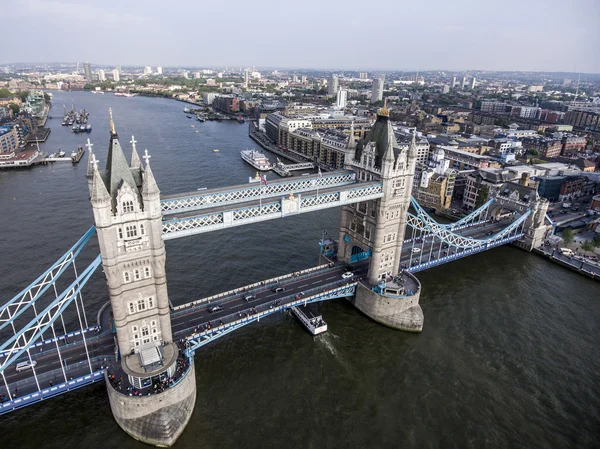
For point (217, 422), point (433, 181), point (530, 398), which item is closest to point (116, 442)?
point (217, 422)

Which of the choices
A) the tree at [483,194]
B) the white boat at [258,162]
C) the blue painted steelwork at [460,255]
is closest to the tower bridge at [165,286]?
the blue painted steelwork at [460,255]

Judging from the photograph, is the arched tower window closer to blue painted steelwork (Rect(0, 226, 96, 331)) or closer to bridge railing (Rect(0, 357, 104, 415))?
blue painted steelwork (Rect(0, 226, 96, 331))

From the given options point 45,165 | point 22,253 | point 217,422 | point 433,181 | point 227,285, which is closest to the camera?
point 217,422

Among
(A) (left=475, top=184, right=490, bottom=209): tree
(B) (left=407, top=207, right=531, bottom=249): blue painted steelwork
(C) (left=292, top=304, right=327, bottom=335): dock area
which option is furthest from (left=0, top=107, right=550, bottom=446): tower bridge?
(A) (left=475, top=184, right=490, bottom=209): tree

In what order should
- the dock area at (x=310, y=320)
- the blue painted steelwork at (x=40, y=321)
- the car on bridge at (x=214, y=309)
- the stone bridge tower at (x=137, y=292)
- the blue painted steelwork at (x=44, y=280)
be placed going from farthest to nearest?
the dock area at (x=310, y=320) < the car on bridge at (x=214, y=309) < the blue painted steelwork at (x=44, y=280) < the stone bridge tower at (x=137, y=292) < the blue painted steelwork at (x=40, y=321)

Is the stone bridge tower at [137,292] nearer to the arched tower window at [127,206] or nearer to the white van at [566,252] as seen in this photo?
the arched tower window at [127,206]

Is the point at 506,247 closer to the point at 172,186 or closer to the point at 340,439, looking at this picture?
the point at 340,439
